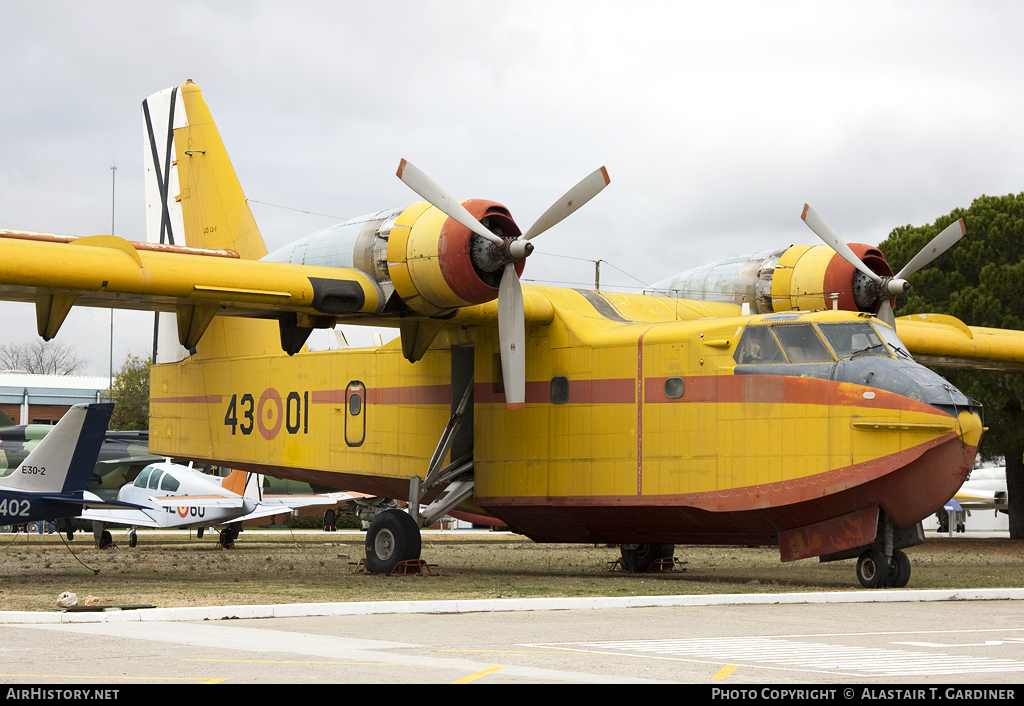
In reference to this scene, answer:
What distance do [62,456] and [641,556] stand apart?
421 inches

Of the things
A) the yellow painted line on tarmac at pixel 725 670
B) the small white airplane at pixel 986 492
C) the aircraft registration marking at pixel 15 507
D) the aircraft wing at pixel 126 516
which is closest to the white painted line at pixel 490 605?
the yellow painted line on tarmac at pixel 725 670

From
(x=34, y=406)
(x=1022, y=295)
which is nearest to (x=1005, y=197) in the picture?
(x=1022, y=295)

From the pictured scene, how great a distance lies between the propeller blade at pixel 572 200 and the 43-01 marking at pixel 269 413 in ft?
21.9

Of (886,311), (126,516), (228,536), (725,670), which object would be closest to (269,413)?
(886,311)

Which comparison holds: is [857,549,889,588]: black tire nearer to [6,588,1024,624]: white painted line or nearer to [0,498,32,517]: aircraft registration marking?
[6,588,1024,624]: white painted line

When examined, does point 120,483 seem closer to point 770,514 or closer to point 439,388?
point 439,388

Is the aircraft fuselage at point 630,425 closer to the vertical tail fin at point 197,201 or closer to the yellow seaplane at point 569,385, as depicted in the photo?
the yellow seaplane at point 569,385

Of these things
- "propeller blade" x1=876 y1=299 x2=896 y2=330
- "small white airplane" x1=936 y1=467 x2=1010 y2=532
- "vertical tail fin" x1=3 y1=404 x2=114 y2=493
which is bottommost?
"small white airplane" x1=936 y1=467 x2=1010 y2=532

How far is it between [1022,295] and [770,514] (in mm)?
21281

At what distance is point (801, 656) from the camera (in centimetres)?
820

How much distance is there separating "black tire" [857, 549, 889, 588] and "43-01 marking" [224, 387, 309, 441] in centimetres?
1013

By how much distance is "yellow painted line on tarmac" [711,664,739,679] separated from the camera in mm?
7035

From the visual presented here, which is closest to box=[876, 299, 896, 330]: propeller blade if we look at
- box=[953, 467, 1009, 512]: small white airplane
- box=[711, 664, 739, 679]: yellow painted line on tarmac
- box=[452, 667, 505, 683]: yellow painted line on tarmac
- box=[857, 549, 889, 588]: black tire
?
box=[857, 549, 889, 588]: black tire

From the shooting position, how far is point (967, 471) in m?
15.0
